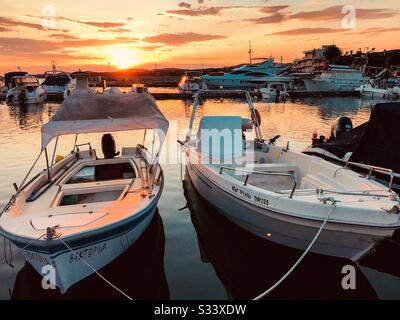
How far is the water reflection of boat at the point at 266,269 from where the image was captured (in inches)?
272

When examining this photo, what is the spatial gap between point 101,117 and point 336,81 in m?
69.7

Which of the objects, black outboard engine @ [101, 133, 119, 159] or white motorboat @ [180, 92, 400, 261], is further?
black outboard engine @ [101, 133, 119, 159]

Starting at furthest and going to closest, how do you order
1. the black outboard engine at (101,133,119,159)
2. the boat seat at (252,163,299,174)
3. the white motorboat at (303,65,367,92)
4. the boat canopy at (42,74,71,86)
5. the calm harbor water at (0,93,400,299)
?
the white motorboat at (303,65,367,92), the boat canopy at (42,74,71,86), the black outboard engine at (101,133,119,159), the boat seat at (252,163,299,174), the calm harbor water at (0,93,400,299)

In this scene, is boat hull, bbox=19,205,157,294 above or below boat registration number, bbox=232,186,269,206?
below

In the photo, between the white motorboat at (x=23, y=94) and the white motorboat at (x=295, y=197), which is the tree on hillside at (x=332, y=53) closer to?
the white motorboat at (x=23, y=94)

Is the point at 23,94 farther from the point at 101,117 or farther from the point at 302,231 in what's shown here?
the point at 302,231

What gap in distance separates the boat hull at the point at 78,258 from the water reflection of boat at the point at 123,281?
0.35 metres

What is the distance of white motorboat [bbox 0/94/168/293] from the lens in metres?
6.25

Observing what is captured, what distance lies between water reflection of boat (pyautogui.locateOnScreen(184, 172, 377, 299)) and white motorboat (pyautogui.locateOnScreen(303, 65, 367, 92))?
66884 millimetres

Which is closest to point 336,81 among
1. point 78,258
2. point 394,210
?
point 394,210

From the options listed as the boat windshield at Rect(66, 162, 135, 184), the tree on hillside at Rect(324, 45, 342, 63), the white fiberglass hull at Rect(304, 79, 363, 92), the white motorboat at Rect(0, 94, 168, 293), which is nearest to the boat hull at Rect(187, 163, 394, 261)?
the white motorboat at Rect(0, 94, 168, 293)

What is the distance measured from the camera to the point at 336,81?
7031 cm

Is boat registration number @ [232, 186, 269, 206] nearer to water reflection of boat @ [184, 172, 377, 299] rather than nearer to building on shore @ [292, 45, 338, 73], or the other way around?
water reflection of boat @ [184, 172, 377, 299]

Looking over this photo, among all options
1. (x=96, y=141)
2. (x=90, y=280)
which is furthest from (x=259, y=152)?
(x=96, y=141)
